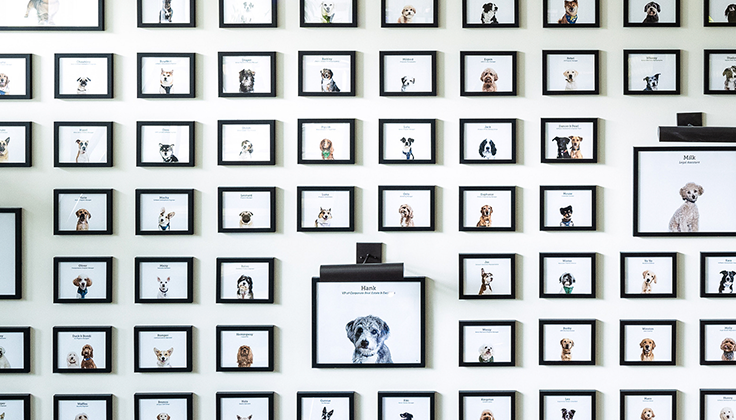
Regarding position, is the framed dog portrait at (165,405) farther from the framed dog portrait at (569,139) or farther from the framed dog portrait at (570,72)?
the framed dog portrait at (570,72)

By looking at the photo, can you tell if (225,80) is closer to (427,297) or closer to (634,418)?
(427,297)

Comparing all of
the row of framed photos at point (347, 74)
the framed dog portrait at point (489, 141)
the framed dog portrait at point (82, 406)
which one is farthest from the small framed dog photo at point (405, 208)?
the framed dog portrait at point (82, 406)

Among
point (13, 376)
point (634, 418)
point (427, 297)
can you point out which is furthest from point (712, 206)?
point (13, 376)

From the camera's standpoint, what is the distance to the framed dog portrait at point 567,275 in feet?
6.28

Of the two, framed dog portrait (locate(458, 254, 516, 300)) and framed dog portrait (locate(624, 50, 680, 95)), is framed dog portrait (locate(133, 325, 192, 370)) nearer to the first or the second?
framed dog portrait (locate(458, 254, 516, 300))

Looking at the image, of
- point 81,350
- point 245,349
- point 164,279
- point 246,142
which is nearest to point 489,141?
point 246,142

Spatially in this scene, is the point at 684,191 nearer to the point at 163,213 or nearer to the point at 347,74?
the point at 347,74

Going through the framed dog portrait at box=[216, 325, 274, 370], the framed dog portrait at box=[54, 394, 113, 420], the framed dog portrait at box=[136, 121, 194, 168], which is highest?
the framed dog portrait at box=[136, 121, 194, 168]

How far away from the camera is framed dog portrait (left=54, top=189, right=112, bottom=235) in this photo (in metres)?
1.90

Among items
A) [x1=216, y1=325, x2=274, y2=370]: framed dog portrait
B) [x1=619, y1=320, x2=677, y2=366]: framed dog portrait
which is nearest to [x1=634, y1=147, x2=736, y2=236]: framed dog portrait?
[x1=619, y1=320, x2=677, y2=366]: framed dog portrait

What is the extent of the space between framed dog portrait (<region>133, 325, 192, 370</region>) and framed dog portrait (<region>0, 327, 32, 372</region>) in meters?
0.40

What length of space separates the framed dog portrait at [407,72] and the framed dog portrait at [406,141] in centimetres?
12

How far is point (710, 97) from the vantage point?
193 cm

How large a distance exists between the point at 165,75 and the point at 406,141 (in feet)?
3.07
